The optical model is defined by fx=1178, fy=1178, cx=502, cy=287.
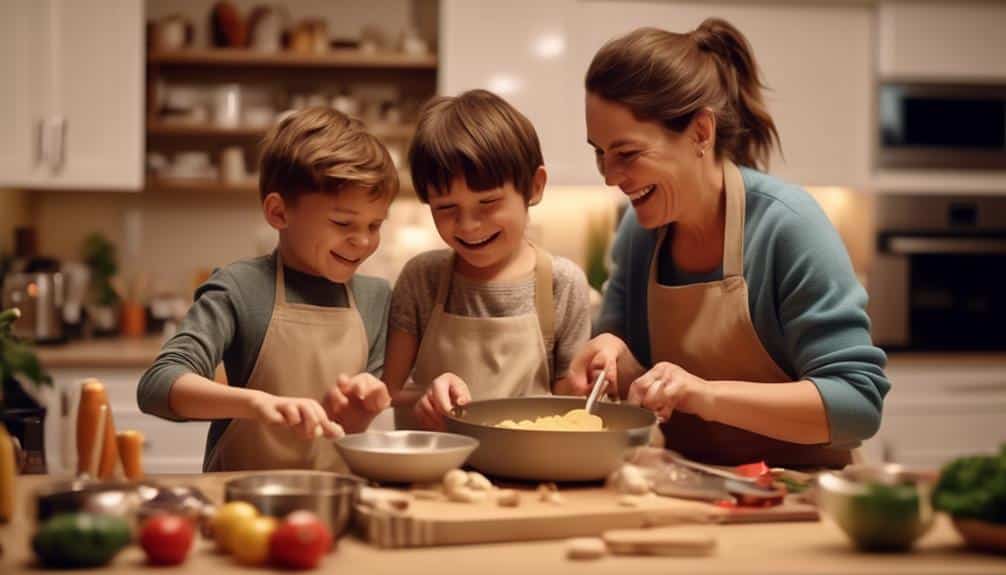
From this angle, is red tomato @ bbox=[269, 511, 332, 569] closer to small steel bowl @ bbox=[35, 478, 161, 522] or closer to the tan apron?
small steel bowl @ bbox=[35, 478, 161, 522]

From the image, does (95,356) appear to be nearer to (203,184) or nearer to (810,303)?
(203,184)

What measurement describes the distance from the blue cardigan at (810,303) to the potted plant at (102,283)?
2602 mm

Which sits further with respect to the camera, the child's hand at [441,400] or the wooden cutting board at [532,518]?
the child's hand at [441,400]

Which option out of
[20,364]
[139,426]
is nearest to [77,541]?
[20,364]

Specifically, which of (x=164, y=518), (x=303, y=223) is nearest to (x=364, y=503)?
(x=164, y=518)

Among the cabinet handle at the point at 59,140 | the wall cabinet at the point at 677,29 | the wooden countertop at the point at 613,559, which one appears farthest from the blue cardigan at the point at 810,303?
the cabinet handle at the point at 59,140

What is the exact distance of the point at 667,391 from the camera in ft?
4.99

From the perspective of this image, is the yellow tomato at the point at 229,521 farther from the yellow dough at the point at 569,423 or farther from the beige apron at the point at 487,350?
the beige apron at the point at 487,350

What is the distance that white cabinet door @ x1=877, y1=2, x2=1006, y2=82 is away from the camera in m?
3.93

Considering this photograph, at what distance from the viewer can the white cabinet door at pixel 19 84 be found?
3740mm

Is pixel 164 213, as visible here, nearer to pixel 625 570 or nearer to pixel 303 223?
pixel 303 223

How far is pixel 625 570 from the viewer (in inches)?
45.3

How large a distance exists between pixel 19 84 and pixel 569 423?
2869 mm

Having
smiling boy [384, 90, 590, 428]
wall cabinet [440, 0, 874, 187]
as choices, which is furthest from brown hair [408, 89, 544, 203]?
wall cabinet [440, 0, 874, 187]
